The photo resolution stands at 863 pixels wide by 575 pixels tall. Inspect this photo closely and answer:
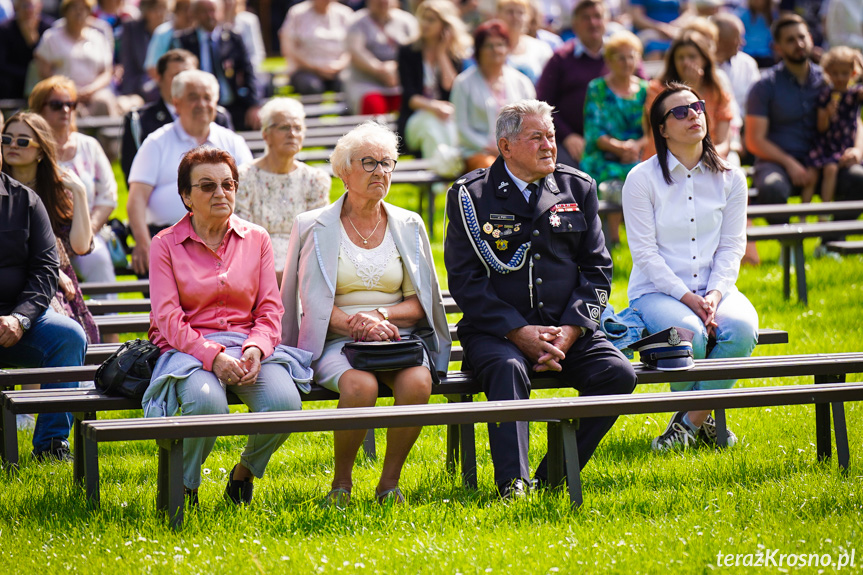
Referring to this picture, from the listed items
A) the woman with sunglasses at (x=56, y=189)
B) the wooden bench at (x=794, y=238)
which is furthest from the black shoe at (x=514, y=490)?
the wooden bench at (x=794, y=238)

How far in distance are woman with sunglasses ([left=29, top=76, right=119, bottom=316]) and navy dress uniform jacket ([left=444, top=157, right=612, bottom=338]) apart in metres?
3.00

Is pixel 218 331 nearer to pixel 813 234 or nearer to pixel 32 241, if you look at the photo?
pixel 32 241

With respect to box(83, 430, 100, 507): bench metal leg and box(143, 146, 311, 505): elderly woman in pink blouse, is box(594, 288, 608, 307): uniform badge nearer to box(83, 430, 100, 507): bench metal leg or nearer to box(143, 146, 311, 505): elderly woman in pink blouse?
box(143, 146, 311, 505): elderly woman in pink blouse

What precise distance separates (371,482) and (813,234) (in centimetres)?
474

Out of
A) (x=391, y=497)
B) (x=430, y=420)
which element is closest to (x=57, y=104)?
(x=391, y=497)

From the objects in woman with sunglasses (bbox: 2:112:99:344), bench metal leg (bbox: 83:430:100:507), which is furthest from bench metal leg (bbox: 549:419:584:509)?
woman with sunglasses (bbox: 2:112:99:344)

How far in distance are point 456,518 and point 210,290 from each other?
153cm

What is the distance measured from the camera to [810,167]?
401 inches

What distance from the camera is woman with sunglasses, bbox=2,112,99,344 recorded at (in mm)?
6277

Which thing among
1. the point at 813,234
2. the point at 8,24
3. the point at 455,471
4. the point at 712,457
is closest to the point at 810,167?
the point at 813,234

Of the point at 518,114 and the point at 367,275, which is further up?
the point at 518,114

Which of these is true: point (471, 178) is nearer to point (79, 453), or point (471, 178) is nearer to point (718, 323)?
point (718, 323)

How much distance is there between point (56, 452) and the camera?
19.4 ft

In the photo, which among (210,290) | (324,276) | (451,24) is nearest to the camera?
(210,290)
